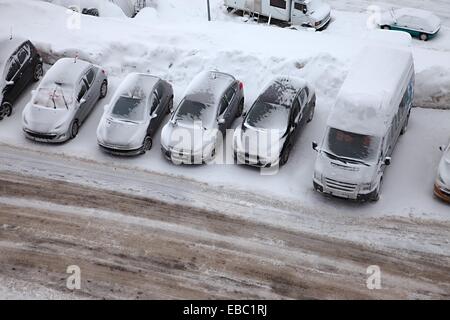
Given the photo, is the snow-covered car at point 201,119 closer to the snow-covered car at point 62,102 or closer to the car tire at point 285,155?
the car tire at point 285,155

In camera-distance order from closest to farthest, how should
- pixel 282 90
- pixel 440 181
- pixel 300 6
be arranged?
pixel 440 181, pixel 282 90, pixel 300 6

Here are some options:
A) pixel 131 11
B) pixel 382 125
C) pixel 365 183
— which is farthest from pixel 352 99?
pixel 131 11

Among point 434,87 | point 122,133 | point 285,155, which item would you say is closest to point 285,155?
point 285,155

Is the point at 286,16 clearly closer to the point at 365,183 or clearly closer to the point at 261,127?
the point at 261,127

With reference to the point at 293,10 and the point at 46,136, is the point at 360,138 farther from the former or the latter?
the point at 293,10

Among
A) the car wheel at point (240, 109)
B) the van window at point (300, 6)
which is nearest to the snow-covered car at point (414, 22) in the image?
the van window at point (300, 6)

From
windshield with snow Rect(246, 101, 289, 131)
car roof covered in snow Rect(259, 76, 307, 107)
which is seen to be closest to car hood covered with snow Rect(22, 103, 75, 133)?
windshield with snow Rect(246, 101, 289, 131)
